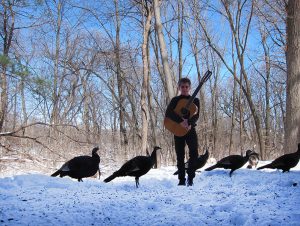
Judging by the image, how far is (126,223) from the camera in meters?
2.92

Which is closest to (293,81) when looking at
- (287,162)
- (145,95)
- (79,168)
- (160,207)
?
(287,162)

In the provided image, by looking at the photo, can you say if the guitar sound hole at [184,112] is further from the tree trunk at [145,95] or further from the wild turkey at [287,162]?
the tree trunk at [145,95]

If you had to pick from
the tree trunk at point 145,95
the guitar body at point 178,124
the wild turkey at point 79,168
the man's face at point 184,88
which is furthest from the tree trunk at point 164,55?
the wild turkey at point 79,168

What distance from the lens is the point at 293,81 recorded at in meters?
9.09

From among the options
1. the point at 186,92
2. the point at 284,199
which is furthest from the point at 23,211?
the point at 186,92

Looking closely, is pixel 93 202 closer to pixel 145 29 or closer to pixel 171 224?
pixel 171 224

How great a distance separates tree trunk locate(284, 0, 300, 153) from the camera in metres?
9.02

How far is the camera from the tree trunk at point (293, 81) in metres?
9.02

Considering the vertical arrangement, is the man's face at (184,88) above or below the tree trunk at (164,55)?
below

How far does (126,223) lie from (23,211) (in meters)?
0.97

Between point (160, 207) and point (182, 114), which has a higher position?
point (182, 114)

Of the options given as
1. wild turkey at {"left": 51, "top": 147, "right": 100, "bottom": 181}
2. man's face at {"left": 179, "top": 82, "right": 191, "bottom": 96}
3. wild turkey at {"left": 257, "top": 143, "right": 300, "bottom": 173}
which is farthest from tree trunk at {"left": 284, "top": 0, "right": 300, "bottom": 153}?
wild turkey at {"left": 51, "top": 147, "right": 100, "bottom": 181}

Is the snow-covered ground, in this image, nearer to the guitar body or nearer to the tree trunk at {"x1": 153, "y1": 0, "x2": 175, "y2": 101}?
the guitar body

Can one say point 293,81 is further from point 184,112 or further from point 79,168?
point 79,168
